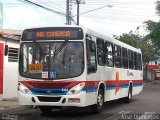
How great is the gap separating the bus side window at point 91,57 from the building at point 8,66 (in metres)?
8.32

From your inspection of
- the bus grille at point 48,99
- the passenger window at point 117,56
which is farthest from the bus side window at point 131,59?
the bus grille at point 48,99

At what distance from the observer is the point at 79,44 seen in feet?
51.2

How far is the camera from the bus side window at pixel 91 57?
620 inches

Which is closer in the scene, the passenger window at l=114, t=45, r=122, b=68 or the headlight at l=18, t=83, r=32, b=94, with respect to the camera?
the headlight at l=18, t=83, r=32, b=94

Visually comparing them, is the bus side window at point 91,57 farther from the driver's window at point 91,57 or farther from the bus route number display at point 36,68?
the bus route number display at point 36,68

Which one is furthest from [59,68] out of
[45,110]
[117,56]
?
[117,56]

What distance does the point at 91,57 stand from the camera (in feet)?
52.8

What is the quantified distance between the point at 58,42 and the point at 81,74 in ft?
4.62

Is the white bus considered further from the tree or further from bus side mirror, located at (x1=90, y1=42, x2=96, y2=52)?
the tree

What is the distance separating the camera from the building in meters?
23.8

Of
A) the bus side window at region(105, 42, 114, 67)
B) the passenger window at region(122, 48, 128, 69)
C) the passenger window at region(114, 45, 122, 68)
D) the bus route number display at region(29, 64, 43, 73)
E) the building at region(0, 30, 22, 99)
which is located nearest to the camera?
the bus route number display at region(29, 64, 43, 73)

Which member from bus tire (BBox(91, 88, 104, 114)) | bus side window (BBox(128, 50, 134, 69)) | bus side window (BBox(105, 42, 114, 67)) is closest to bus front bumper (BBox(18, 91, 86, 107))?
bus tire (BBox(91, 88, 104, 114))

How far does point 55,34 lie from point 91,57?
1.50m

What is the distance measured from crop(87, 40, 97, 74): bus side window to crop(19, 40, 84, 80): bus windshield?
0.37 m
